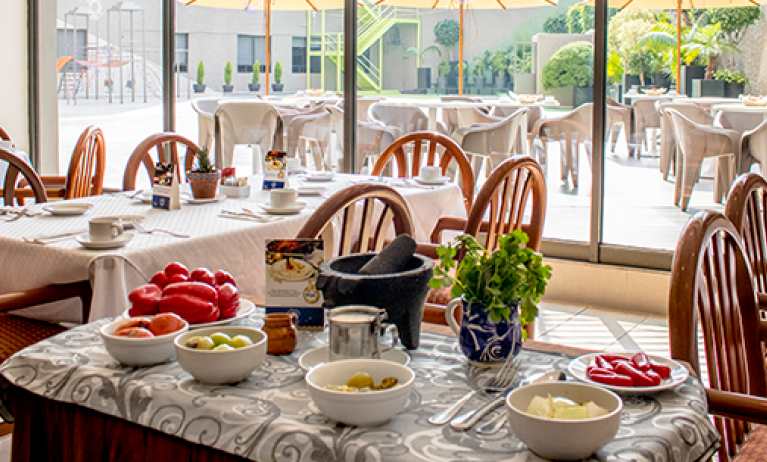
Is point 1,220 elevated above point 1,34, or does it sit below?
below

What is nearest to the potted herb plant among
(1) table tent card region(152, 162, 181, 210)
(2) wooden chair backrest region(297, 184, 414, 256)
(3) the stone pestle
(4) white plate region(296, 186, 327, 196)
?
(3) the stone pestle

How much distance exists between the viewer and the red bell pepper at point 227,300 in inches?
51.9

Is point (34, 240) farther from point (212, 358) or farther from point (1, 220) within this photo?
point (212, 358)

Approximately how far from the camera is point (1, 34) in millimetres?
6184

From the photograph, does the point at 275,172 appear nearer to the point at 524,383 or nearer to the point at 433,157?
the point at 433,157

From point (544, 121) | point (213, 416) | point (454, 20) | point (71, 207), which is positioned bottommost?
point (213, 416)

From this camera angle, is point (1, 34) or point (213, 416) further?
point (1, 34)

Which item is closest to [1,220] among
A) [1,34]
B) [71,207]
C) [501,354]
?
[71,207]

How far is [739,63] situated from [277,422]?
3.91m

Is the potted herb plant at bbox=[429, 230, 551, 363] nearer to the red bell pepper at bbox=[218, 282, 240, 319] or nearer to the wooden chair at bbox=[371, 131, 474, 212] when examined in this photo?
the red bell pepper at bbox=[218, 282, 240, 319]

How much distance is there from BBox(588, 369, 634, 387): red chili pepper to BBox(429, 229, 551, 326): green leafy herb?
13 cm

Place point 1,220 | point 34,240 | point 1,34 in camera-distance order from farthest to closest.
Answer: point 1,34, point 1,220, point 34,240

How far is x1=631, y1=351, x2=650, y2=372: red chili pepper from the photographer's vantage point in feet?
3.44

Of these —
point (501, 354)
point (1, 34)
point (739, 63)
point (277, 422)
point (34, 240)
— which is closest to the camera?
point (277, 422)
